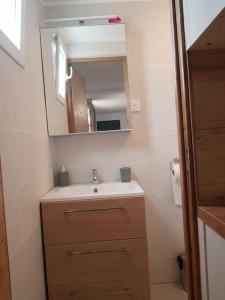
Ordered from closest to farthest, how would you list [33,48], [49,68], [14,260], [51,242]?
[14,260] < [51,242] < [33,48] < [49,68]

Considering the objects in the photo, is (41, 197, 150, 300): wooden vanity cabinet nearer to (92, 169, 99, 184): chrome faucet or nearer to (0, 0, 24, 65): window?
(92, 169, 99, 184): chrome faucet

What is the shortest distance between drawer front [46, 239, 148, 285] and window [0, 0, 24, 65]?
1.15m

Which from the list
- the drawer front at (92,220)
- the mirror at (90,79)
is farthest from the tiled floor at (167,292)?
the mirror at (90,79)

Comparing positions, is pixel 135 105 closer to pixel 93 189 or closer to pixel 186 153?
pixel 93 189

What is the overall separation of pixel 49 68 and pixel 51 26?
1.20 ft

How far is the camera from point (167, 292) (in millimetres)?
2096

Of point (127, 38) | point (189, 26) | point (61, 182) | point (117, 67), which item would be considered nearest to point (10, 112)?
point (189, 26)

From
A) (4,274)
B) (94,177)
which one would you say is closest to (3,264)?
(4,274)

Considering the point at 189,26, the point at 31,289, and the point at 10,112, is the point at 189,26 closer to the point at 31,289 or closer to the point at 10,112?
the point at 10,112

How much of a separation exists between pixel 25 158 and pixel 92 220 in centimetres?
57

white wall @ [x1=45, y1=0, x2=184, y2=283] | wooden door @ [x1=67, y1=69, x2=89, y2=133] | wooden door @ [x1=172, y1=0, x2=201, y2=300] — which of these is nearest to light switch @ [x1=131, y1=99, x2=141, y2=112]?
white wall @ [x1=45, y1=0, x2=184, y2=283]

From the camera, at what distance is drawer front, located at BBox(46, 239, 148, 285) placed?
1.69 m

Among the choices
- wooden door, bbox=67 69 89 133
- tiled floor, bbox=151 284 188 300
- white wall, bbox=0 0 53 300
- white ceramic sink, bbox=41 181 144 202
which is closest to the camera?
white wall, bbox=0 0 53 300

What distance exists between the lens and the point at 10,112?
1.25m
